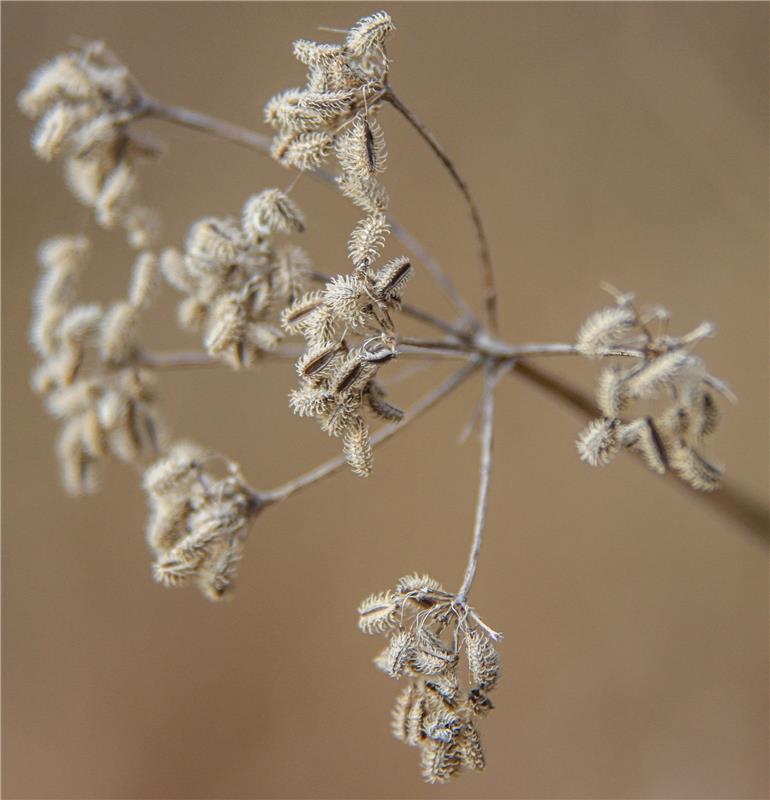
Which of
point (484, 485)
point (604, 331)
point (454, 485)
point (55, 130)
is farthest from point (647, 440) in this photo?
point (454, 485)

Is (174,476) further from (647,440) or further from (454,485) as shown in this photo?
(454,485)

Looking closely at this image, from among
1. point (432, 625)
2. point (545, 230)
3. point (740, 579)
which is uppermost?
point (545, 230)

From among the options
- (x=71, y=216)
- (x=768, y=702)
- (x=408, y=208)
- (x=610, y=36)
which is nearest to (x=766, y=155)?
(x=610, y=36)

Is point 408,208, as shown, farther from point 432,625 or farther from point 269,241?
point 432,625

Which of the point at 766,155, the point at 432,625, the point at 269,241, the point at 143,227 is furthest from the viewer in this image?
the point at 766,155

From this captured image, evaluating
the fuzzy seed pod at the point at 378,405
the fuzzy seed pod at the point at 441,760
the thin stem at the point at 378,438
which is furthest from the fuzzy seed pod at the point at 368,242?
the fuzzy seed pod at the point at 441,760

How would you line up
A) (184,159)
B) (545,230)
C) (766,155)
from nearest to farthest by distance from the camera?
(766,155)
(545,230)
(184,159)

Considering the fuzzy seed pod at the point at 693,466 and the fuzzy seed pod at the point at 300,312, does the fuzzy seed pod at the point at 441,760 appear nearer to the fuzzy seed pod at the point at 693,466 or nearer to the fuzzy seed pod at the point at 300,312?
the fuzzy seed pod at the point at 693,466
